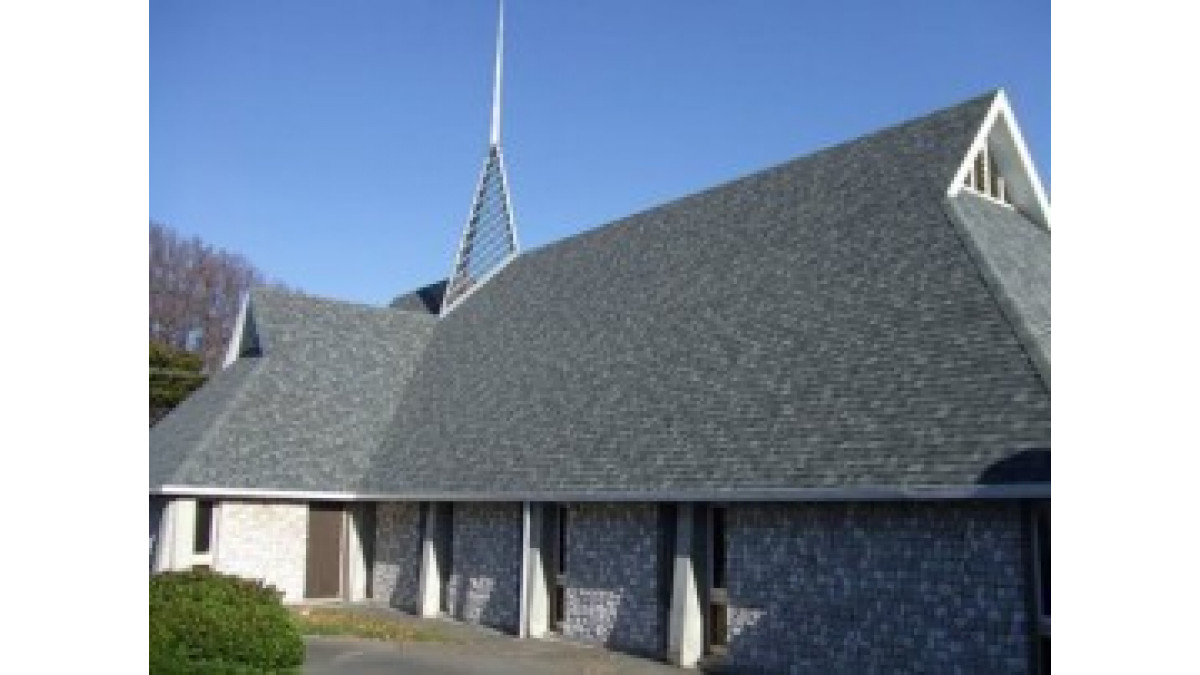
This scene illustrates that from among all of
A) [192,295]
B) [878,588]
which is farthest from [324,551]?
[192,295]

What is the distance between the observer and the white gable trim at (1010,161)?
58.3ft

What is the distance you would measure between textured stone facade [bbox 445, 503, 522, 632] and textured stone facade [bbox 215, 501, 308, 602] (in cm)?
392

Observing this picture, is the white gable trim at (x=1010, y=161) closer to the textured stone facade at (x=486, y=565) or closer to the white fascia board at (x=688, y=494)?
the white fascia board at (x=688, y=494)

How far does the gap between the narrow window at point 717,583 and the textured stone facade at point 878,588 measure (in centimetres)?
38

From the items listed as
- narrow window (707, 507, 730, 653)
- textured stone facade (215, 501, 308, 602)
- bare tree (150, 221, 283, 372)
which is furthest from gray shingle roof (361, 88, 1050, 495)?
bare tree (150, 221, 283, 372)

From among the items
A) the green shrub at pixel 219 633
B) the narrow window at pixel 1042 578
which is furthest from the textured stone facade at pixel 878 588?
the green shrub at pixel 219 633

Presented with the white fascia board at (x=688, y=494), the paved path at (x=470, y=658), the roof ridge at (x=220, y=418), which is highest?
the roof ridge at (x=220, y=418)

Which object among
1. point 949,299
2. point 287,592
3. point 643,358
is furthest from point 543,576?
point 949,299

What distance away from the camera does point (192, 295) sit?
181 feet

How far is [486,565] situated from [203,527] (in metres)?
6.57

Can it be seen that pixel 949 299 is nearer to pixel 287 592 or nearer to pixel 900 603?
pixel 900 603

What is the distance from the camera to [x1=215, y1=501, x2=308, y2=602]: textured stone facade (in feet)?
77.2

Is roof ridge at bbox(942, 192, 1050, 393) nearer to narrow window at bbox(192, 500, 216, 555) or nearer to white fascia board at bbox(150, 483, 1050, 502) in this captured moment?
white fascia board at bbox(150, 483, 1050, 502)
